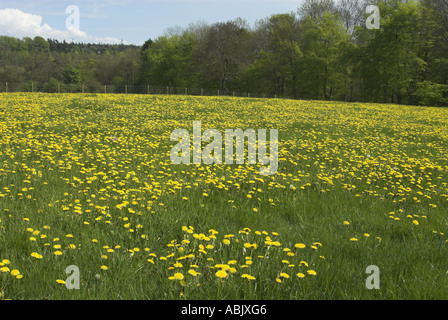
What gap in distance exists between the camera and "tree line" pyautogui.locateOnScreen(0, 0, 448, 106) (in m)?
40.0

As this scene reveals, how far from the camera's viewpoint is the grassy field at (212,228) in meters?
2.47

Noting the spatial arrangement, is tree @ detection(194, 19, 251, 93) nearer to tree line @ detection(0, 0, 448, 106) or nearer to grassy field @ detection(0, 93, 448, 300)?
tree line @ detection(0, 0, 448, 106)

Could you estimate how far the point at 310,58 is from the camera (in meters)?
49.7

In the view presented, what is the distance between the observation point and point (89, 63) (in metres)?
93.0

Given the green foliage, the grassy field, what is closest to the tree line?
the green foliage

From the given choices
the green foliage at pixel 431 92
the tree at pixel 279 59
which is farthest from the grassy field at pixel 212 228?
the tree at pixel 279 59

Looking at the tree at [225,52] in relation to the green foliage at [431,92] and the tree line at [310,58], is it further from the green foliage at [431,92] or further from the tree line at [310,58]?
the green foliage at [431,92]

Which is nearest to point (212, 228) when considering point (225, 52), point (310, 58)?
point (310, 58)

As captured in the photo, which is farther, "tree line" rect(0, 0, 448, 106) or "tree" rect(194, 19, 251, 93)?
"tree" rect(194, 19, 251, 93)

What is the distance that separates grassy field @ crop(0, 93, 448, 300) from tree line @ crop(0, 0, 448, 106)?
132ft

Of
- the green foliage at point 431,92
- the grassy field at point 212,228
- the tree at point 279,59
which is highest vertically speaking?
the tree at point 279,59

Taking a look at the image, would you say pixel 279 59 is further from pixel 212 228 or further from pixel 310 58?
pixel 212 228

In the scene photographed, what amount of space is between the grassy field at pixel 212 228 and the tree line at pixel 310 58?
40.2 m

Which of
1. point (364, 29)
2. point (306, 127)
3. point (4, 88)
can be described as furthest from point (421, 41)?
point (4, 88)
